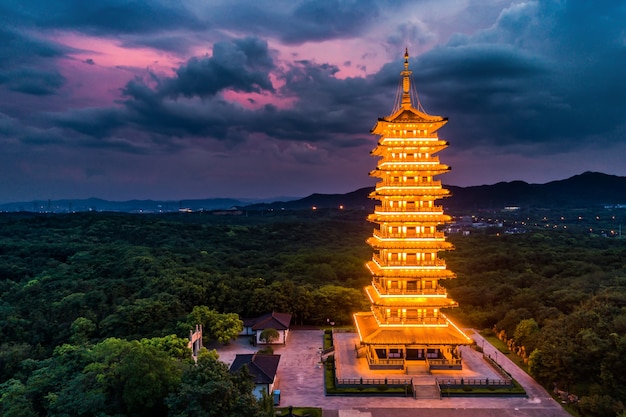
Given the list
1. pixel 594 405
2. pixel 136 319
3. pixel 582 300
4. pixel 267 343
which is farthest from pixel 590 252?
pixel 136 319

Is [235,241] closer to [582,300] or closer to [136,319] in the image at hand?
[136,319]

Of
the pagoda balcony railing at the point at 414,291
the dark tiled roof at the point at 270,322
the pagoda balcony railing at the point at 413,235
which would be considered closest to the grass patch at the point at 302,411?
the pagoda balcony railing at the point at 414,291

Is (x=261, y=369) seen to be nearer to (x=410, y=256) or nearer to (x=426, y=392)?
(x=426, y=392)

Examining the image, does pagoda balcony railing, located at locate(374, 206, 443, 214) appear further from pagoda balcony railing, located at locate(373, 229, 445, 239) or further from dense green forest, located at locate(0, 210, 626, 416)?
dense green forest, located at locate(0, 210, 626, 416)

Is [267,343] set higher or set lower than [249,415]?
lower

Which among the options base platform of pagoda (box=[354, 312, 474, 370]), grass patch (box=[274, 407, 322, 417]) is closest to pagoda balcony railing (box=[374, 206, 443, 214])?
base platform of pagoda (box=[354, 312, 474, 370])

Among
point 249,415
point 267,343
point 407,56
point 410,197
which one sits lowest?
point 267,343
